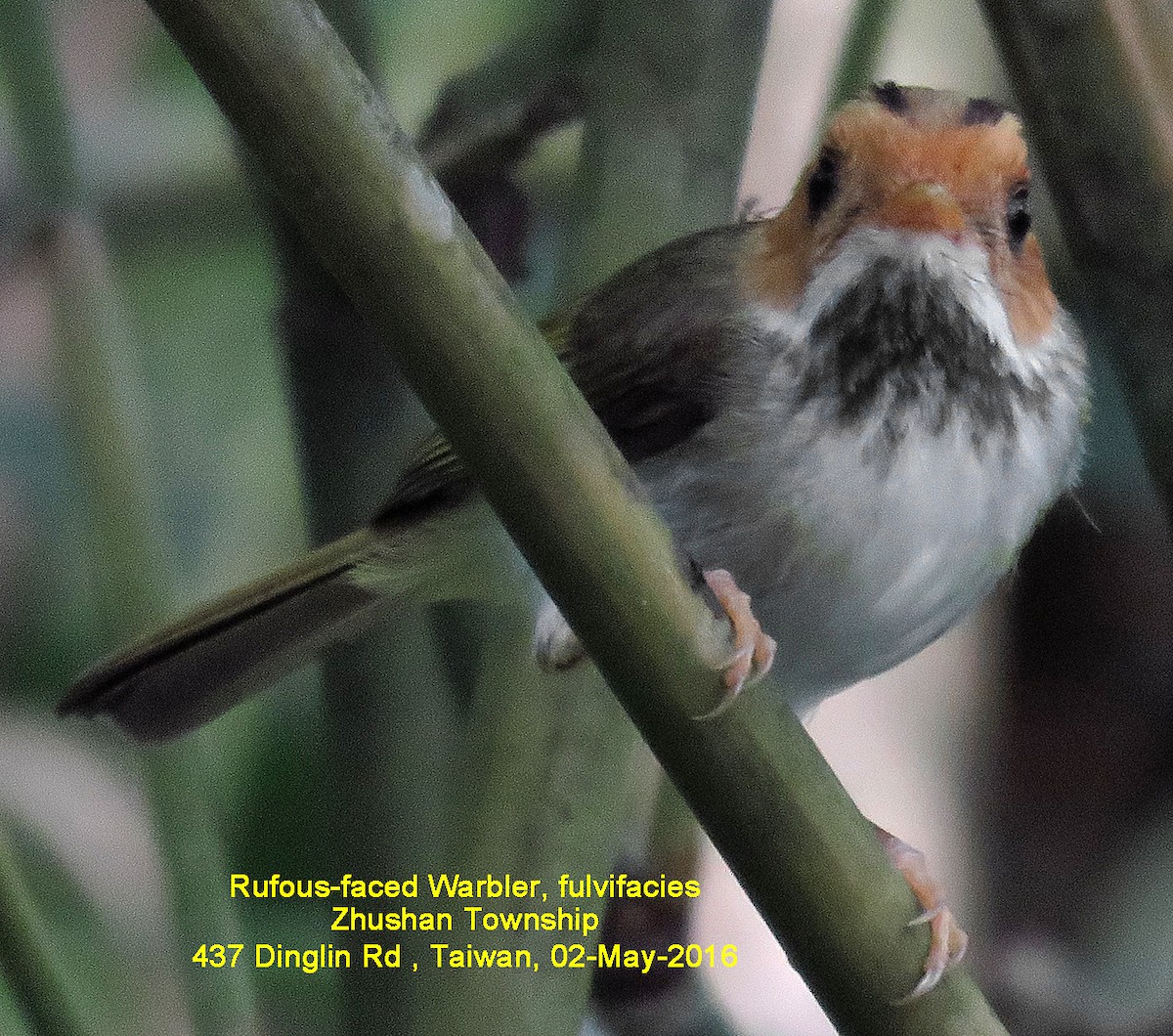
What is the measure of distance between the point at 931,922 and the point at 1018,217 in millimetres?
305

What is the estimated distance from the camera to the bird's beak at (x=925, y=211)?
592 millimetres

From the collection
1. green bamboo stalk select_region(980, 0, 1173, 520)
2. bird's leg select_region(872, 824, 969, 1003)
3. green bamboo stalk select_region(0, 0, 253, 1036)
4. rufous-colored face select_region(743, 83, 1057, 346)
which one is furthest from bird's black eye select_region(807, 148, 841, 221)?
green bamboo stalk select_region(0, 0, 253, 1036)

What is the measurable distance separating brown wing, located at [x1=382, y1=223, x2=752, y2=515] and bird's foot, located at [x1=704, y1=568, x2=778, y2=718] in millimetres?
135

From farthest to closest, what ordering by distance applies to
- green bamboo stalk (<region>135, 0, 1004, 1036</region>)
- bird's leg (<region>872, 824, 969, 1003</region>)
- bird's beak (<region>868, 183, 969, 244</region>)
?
bird's beak (<region>868, 183, 969, 244</region>) → bird's leg (<region>872, 824, 969, 1003</region>) → green bamboo stalk (<region>135, 0, 1004, 1036</region>)

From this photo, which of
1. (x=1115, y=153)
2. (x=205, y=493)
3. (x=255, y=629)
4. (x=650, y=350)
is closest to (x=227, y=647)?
(x=255, y=629)

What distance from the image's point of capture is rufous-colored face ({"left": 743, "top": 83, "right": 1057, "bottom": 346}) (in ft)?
1.98

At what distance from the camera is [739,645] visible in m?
0.45

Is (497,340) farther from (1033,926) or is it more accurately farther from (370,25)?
(1033,926)

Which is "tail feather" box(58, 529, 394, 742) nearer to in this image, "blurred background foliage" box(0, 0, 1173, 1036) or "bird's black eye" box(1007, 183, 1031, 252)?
"blurred background foliage" box(0, 0, 1173, 1036)

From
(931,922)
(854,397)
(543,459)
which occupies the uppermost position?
(543,459)

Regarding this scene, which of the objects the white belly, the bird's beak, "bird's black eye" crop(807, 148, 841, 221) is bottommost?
the white belly

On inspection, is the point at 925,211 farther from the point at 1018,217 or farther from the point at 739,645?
the point at 739,645

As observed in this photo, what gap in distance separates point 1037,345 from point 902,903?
30 centimetres

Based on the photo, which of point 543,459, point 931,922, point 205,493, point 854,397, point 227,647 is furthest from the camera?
point 205,493
